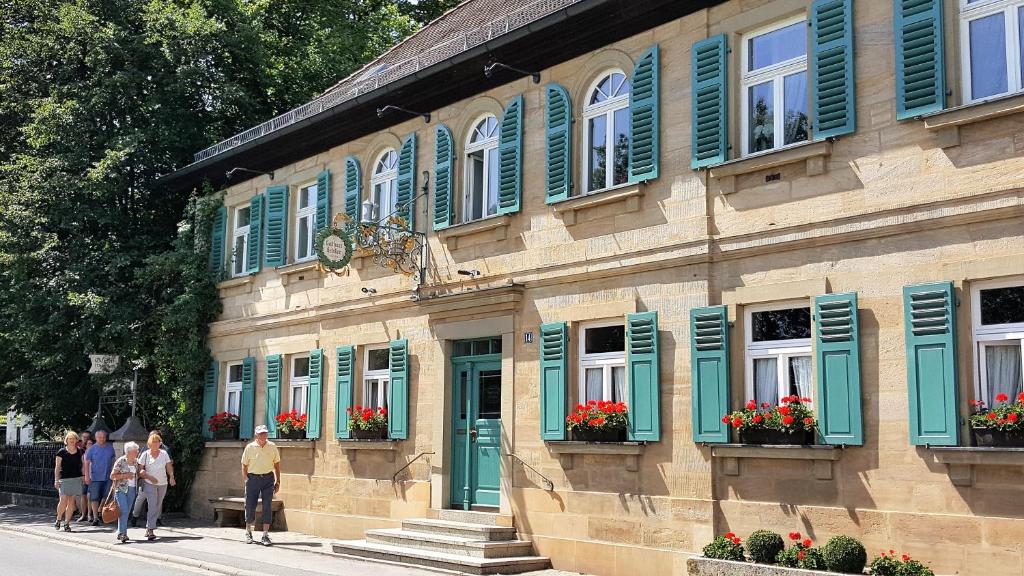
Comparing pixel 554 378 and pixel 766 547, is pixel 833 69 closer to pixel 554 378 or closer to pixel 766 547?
pixel 766 547

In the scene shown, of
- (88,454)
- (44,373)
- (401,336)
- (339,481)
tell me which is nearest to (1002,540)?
(401,336)

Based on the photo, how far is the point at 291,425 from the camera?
729 inches

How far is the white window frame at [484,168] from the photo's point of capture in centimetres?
1542

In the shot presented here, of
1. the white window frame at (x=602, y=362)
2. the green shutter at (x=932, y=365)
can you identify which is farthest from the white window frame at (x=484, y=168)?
the green shutter at (x=932, y=365)

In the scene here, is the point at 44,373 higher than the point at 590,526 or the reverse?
higher

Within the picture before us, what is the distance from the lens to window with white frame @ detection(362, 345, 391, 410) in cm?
1703

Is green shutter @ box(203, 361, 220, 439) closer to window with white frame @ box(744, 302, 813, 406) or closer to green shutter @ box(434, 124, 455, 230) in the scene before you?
green shutter @ box(434, 124, 455, 230)

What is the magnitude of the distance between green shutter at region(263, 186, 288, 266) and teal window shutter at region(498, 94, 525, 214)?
240 inches

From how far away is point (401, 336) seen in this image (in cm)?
1647

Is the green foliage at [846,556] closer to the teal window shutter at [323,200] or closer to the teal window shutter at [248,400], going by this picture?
the teal window shutter at [323,200]

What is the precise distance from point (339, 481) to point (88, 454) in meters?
4.74

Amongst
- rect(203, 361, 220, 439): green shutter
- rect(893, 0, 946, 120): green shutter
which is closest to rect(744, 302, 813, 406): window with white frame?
rect(893, 0, 946, 120): green shutter

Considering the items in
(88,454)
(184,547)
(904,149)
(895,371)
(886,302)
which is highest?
(904,149)

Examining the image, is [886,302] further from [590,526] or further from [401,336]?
[401,336]
